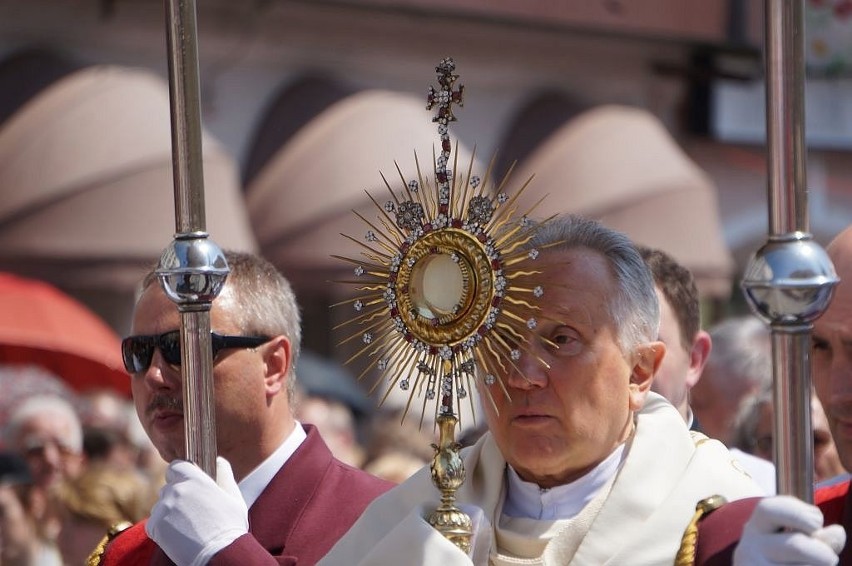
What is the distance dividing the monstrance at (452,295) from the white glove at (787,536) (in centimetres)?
51

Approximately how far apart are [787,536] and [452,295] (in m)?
0.68

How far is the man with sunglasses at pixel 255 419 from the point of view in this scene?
360 cm

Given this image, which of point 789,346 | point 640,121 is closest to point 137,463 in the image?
point 789,346

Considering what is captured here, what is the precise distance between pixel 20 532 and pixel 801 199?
134 inches

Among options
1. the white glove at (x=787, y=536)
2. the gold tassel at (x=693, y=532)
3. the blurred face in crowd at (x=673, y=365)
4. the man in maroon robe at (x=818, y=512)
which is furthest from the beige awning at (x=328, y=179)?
the white glove at (x=787, y=536)

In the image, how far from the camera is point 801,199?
254 centimetres

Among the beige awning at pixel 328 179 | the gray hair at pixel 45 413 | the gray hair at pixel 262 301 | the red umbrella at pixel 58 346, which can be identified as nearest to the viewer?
the gray hair at pixel 262 301

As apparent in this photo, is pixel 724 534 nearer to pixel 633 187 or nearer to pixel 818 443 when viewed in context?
pixel 818 443

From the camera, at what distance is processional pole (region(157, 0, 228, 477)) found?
9.84ft

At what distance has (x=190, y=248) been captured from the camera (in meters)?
3.00

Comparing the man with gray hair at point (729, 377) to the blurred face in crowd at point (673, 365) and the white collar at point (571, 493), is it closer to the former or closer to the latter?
the blurred face in crowd at point (673, 365)

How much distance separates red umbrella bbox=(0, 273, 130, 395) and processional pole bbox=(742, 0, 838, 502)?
17.8ft

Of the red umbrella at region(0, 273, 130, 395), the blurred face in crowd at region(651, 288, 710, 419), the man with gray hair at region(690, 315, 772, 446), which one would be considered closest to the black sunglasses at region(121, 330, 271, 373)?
the blurred face in crowd at region(651, 288, 710, 419)

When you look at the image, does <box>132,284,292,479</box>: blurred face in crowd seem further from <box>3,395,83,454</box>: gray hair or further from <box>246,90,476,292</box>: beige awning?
<box>246,90,476,292</box>: beige awning
